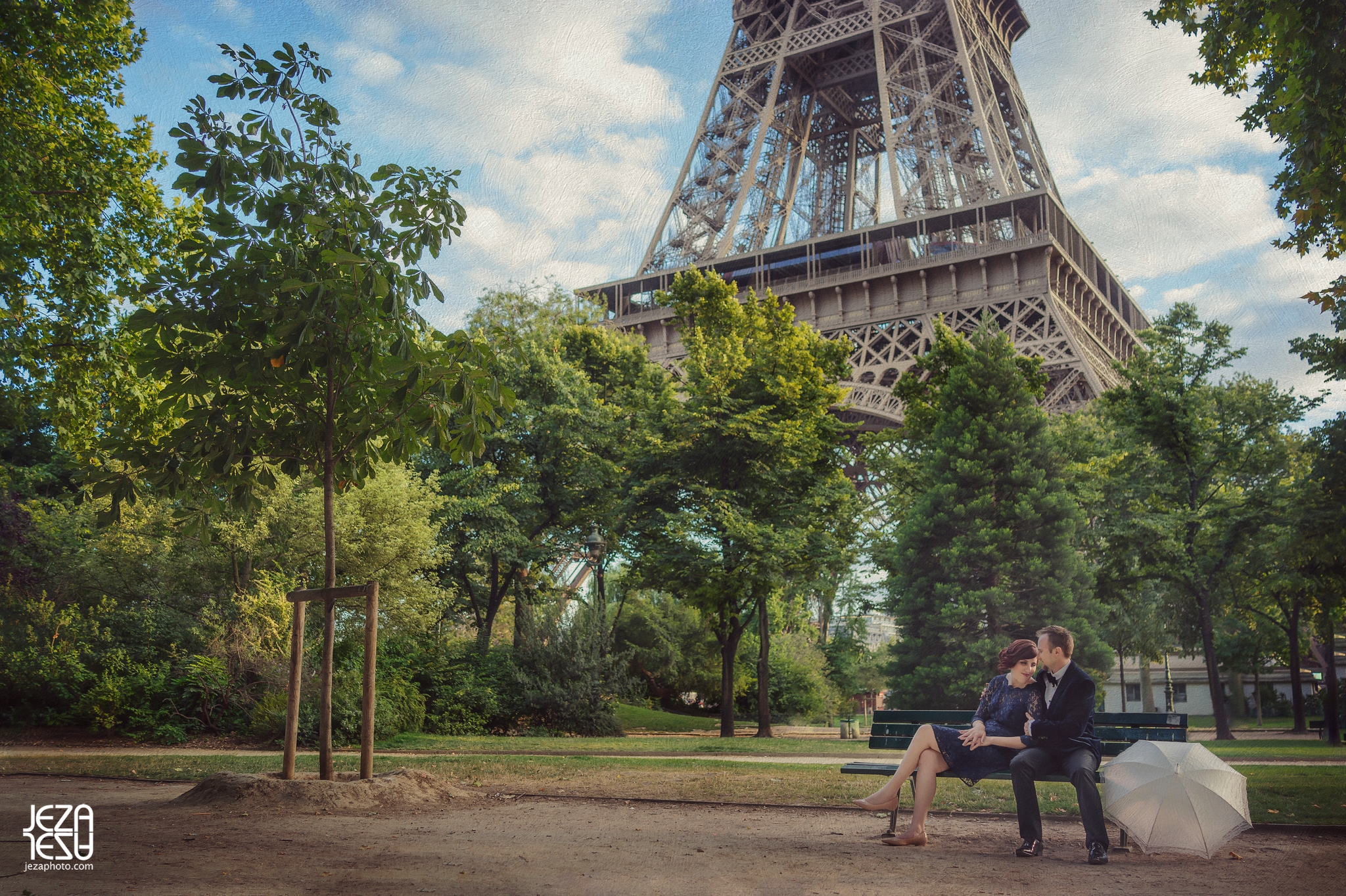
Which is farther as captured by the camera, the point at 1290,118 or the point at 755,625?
the point at 755,625

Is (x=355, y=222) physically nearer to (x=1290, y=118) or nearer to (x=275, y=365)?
(x=275, y=365)

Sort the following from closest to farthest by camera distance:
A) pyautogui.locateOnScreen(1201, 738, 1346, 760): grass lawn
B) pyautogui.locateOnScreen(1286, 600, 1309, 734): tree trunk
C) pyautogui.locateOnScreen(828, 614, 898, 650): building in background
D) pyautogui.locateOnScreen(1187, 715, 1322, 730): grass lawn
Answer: pyautogui.locateOnScreen(1201, 738, 1346, 760): grass lawn → pyautogui.locateOnScreen(1286, 600, 1309, 734): tree trunk → pyautogui.locateOnScreen(828, 614, 898, 650): building in background → pyautogui.locateOnScreen(1187, 715, 1322, 730): grass lawn

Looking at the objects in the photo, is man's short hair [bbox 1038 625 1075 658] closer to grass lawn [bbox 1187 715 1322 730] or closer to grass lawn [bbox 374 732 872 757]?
grass lawn [bbox 374 732 872 757]

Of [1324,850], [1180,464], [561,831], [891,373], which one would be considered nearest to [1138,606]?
[1180,464]

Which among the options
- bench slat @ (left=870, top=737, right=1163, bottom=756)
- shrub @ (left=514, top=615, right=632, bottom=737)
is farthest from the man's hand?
shrub @ (left=514, top=615, right=632, bottom=737)

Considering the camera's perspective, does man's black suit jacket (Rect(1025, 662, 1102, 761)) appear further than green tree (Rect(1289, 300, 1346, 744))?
No

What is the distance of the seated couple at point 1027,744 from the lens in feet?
18.0

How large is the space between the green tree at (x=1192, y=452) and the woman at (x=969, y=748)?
15420 millimetres

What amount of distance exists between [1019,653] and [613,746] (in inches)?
403

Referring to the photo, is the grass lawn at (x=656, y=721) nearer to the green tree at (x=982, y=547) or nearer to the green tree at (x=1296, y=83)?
the green tree at (x=982, y=547)

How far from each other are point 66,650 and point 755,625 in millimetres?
21730

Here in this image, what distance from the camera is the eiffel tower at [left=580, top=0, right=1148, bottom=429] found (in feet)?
105

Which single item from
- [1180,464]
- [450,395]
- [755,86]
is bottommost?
[450,395]

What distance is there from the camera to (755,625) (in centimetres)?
3272
